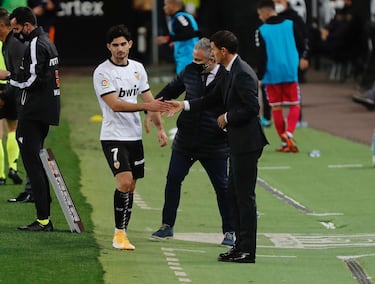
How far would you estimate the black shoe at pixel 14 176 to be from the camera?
1701 cm

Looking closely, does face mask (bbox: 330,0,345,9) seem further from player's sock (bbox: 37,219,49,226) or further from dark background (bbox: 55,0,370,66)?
player's sock (bbox: 37,219,49,226)

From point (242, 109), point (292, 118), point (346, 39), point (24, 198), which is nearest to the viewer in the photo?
point (242, 109)

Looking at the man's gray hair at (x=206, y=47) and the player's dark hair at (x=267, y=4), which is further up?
the man's gray hair at (x=206, y=47)

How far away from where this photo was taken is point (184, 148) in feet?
44.6

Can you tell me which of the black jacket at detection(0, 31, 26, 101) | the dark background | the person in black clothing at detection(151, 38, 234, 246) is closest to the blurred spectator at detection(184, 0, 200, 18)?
the dark background

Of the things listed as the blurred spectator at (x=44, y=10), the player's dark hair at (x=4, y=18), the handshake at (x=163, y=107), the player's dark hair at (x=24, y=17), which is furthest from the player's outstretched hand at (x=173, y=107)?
the blurred spectator at (x=44, y=10)

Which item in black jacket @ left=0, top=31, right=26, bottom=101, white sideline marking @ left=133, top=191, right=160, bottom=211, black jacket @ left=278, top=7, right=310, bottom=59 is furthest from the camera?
black jacket @ left=278, top=7, right=310, bottom=59

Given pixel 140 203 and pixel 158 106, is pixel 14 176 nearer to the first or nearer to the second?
pixel 140 203

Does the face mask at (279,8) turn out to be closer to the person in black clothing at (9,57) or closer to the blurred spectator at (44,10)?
the blurred spectator at (44,10)

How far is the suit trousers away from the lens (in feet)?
44.4

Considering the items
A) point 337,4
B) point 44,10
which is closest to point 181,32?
point 44,10

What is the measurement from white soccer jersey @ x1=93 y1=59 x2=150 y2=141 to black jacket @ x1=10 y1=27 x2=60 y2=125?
1032 millimetres

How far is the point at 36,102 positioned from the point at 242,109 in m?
2.52

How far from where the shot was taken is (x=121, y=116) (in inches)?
500
